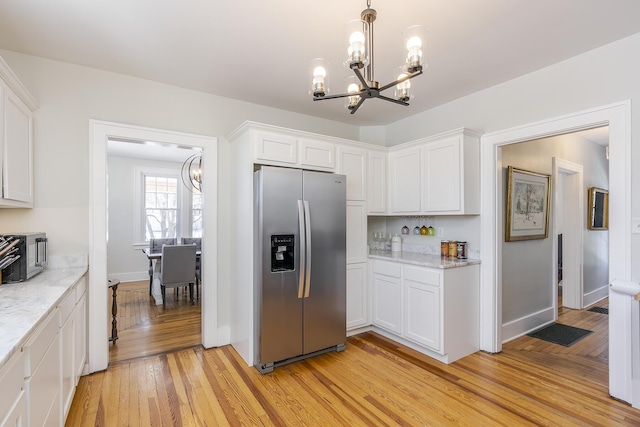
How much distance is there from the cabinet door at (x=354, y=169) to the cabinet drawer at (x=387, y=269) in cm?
76

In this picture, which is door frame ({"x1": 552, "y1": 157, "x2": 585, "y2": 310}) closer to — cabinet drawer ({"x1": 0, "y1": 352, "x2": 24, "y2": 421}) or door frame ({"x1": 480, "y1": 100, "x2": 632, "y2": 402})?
door frame ({"x1": 480, "y1": 100, "x2": 632, "y2": 402})

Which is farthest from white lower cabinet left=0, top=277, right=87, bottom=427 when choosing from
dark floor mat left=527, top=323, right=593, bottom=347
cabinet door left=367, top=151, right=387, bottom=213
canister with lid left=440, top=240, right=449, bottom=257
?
dark floor mat left=527, top=323, right=593, bottom=347

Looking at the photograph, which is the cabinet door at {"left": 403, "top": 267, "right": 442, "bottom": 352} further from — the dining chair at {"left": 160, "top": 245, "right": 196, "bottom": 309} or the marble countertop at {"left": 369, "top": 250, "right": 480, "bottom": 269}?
the dining chair at {"left": 160, "top": 245, "right": 196, "bottom": 309}

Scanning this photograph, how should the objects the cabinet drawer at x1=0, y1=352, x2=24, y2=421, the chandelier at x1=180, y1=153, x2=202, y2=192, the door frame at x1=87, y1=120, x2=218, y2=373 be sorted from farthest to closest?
the chandelier at x1=180, y1=153, x2=202, y2=192, the door frame at x1=87, y1=120, x2=218, y2=373, the cabinet drawer at x1=0, y1=352, x2=24, y2=421

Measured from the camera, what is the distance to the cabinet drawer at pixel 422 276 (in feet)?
9.56

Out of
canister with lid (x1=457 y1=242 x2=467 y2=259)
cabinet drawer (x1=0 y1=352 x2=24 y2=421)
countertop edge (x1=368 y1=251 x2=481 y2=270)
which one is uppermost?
canister with lid (x1=457 y1=242 x2=467 y2=259)

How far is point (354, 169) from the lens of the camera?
350 centimetres

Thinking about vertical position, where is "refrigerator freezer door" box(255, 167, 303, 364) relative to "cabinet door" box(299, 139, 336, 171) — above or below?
below

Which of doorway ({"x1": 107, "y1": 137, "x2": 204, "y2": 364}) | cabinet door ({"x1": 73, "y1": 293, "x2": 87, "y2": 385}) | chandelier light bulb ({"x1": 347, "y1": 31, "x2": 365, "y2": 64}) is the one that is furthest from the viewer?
doorway ({"x1": 107, "y1": 137, "x2": 204, "y2": 364})

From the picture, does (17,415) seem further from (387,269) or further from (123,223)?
(123,223)

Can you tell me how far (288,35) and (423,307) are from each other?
2619 millimetres

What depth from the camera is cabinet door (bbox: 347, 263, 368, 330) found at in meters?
3.45

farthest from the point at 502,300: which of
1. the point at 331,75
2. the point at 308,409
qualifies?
the point at 331,75

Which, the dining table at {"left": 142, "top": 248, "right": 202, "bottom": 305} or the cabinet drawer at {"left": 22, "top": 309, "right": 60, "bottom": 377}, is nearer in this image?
the cabinet drawer at {"left": 22, "top": 309, "right": 60, "bottom": 377}
